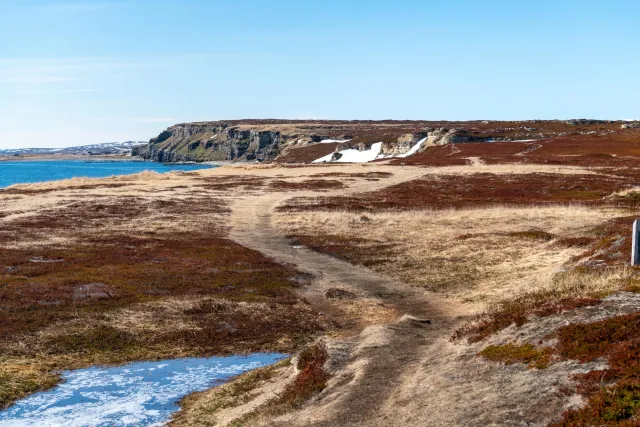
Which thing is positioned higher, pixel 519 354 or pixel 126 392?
pixel 519 354

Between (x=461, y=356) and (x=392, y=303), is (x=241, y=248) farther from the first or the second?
(x=461, y=356)

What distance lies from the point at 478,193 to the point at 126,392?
65.9 m

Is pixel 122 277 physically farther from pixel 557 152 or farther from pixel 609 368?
pixel 557 152

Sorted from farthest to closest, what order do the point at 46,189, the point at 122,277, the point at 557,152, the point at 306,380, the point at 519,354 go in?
the point at 557,152 → the point at 46,189 → the point at 122,277 → the point at 306,380 → the point at 519,354

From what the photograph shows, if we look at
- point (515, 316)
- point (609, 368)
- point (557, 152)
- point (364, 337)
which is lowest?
point (364, 337)

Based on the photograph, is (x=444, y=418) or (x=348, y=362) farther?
(x=348, y=362)

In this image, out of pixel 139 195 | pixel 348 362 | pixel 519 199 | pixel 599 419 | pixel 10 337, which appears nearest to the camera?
pixel 599 419

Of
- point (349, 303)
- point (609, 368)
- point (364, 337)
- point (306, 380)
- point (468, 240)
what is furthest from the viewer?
point (468, 240)

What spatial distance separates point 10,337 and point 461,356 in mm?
16549

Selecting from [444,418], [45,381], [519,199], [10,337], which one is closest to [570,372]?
[444,418]

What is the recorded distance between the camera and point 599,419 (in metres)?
11.7

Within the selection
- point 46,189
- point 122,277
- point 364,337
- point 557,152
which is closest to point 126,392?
point 364,337

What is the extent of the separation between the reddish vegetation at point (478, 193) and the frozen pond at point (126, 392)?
45.0m

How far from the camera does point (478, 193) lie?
8075 centimetres
